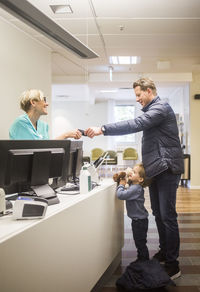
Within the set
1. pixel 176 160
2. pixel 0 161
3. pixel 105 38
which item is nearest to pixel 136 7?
pixel 105 38

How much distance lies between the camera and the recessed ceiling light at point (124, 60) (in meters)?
6.99

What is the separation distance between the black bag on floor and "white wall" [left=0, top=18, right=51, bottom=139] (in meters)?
2.83

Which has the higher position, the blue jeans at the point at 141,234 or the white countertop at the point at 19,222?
the white countertop at the point at 19,222

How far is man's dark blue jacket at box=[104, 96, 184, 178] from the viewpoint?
8.44ft

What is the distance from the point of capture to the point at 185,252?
3316 millimetres

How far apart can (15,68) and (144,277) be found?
3692mm

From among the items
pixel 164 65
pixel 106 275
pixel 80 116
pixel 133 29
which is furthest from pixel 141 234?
pixel 80 116

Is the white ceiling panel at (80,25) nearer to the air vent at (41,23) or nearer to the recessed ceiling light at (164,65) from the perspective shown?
the air vent at (41,23)

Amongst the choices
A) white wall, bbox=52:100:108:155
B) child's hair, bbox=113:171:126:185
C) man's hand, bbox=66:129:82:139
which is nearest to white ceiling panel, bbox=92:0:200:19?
man's hand, bbox=66:129:82:139

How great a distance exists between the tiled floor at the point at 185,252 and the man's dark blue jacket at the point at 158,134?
2.91 ft

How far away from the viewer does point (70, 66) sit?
763 cm

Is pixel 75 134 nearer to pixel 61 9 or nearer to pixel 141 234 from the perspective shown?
pixel 141 234

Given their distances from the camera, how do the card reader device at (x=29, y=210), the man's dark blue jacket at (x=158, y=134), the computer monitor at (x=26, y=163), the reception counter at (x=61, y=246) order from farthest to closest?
the man's dark blue jacket at (x=158, y=134) → the computer monitor at (x=26, y=163) → the card reader device at (x=29, y=210) → the reception counter at (x=61, y=246)

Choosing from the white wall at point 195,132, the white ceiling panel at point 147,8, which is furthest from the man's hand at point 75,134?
the white wall at point 195,132
